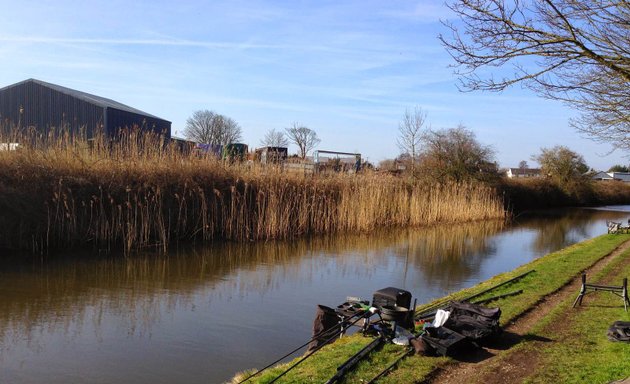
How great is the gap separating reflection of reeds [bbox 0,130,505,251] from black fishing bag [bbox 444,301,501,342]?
9160 mm

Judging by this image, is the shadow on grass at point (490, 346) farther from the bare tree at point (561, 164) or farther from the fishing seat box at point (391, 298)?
the bare tree at point (561, 164)

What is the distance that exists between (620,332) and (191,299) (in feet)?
21.0

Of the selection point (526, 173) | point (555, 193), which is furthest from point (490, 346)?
point (526, 173)

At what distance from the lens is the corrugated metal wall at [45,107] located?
3528cm

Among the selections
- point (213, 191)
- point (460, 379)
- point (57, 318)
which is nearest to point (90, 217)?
point (213, 191)

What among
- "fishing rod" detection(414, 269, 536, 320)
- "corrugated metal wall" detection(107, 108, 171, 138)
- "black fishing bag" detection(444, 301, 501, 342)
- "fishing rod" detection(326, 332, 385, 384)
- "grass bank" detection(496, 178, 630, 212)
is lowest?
"fishing rod" detection(414, 269, 536, 320)

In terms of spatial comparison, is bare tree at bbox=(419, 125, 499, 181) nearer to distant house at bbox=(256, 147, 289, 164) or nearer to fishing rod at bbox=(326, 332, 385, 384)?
distant house at bbox=(256, 147, 289, 164)

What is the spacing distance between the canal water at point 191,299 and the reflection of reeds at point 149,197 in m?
1.09

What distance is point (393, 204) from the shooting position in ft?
69.8

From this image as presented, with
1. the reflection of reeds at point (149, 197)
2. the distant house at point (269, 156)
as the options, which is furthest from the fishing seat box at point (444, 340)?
the distant house at point (269, 156)

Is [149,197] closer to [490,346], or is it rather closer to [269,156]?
[269,156]

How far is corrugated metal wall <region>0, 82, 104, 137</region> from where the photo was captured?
35281 millimetres

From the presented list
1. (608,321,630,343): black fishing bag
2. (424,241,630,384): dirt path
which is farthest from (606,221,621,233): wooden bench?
(608,321,630,343): black fishing bag

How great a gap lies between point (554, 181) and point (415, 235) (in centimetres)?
3245
